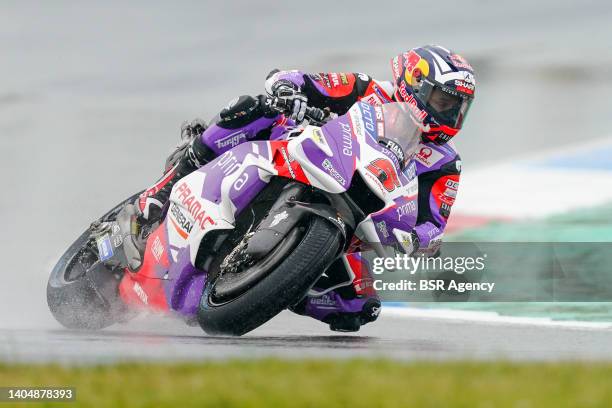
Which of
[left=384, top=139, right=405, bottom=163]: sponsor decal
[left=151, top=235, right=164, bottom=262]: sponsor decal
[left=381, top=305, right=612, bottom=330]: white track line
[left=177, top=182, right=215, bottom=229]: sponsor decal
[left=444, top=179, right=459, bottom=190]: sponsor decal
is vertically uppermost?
[left=384, top=139, right=405, bottom=163]: sponsor decal

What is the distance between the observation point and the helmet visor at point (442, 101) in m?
5.41

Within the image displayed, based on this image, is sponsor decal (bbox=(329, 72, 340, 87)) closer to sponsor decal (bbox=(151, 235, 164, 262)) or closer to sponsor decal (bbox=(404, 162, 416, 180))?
sponsor decal (bbox=(404, 162, 416, 180))

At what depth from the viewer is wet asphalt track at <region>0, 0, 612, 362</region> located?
9961 millimetres

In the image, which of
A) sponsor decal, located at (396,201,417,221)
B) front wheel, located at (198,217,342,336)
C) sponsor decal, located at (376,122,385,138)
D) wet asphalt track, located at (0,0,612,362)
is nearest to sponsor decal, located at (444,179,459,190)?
sponsor decal, located at (396,201,417,221)

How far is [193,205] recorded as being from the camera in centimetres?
539

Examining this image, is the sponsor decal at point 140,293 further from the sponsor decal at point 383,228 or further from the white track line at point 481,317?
the white track line at point 481,317

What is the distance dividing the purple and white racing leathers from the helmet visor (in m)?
0.26

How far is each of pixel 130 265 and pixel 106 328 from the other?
65 cm

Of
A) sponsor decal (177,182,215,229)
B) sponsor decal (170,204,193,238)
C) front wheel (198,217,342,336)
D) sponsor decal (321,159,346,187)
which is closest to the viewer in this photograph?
front wheel (198,217,342,336)

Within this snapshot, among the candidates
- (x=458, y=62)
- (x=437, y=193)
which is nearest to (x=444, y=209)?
(x=437, y=193)

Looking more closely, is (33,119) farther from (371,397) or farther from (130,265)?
(371,397)

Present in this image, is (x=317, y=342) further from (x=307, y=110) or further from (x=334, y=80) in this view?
(x=334, y=80)

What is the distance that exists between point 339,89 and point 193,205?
108 centimetres

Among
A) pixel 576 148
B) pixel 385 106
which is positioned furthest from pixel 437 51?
pixel 576 148
